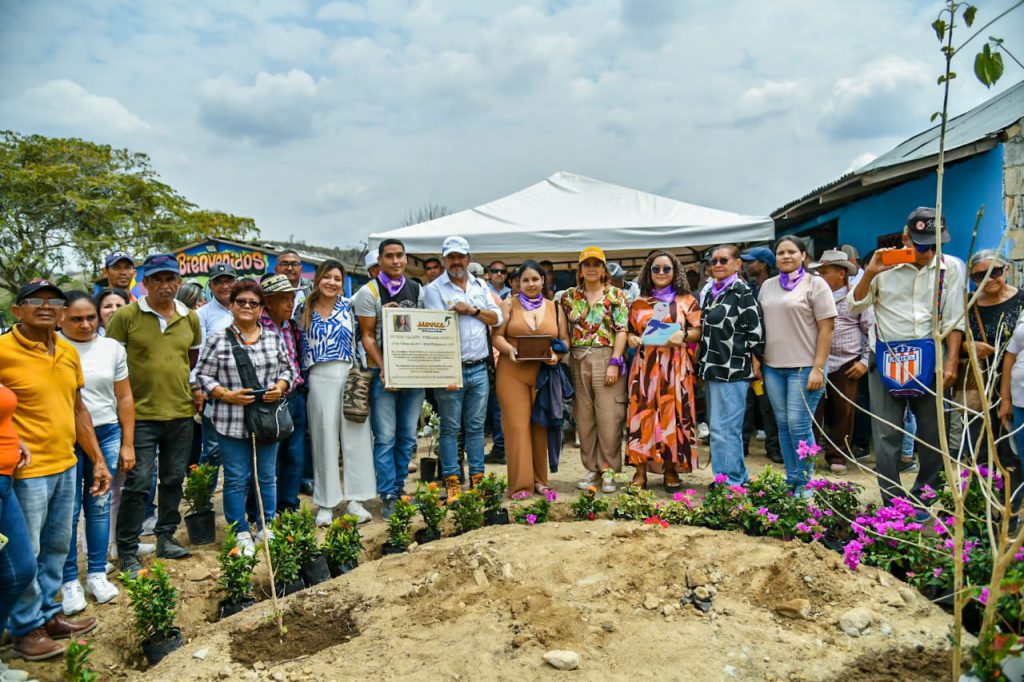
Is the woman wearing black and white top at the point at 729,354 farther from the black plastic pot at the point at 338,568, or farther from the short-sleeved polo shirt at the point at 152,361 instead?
the short-sleeved polo shirt at the point at 152,361

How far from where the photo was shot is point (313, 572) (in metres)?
3.95

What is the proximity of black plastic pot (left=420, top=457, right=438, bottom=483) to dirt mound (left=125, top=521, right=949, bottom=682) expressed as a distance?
1.98 m

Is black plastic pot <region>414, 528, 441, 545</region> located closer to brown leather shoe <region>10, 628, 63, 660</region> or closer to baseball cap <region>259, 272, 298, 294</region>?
baseball cap <region>259, 272, 298, 294</region>

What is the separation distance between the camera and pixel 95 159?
21031 millimetres

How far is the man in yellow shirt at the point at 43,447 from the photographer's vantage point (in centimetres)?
314

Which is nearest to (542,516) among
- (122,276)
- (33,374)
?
(33,374)

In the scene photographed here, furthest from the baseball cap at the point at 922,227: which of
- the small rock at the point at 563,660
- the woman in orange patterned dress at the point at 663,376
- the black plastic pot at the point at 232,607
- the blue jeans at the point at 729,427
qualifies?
the black plastic pot at the point at 232,607

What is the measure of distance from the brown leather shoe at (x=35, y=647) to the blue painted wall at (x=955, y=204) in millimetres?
7979

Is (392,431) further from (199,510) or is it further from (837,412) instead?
(837,412)

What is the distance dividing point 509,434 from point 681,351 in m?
1.55

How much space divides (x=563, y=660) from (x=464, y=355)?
275cm

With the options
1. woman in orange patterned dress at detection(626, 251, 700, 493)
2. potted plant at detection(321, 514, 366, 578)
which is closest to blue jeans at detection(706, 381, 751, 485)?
woman in orange patterned dress at detection(626, 251, 700, 493)

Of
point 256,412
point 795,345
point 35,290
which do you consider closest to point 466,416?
point 256,412

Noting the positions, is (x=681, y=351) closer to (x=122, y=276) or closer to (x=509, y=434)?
(x=509, y=434)
